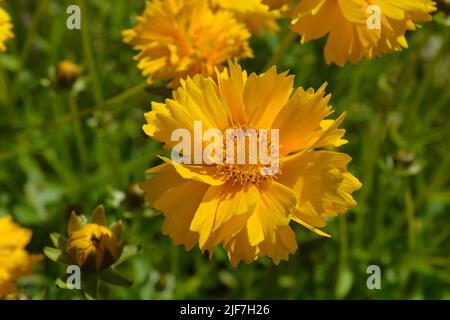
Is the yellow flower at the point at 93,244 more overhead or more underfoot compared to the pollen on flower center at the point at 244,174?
more underfoot

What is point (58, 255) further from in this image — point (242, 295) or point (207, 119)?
point (242, 295)

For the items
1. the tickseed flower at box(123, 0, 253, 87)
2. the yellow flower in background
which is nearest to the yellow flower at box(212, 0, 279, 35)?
the tickseed flower at box(123, 0, 253, 87)

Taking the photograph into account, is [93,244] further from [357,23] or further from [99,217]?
[357,23]

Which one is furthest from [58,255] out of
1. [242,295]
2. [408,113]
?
[408,113]

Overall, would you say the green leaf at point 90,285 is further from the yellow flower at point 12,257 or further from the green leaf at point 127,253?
the yellow flower at point 12,257
